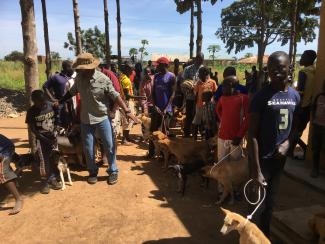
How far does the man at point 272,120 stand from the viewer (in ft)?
9.29

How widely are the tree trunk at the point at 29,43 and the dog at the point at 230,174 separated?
342 cm

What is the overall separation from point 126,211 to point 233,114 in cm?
191

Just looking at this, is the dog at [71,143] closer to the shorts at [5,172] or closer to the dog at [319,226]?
the shorts at [5,172]

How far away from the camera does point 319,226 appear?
3059 mm

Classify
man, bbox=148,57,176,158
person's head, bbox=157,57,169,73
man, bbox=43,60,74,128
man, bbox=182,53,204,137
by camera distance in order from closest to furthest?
person's head, bbox=157,57,169,73 < man, bbox=148,57,176,158 < man, bbox=43,60,74,128 < man, bbox=182,53,204,137

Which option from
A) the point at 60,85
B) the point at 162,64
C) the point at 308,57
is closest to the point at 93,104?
the point at 60,85

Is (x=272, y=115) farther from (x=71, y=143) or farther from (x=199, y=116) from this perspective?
(x=71, y=143)

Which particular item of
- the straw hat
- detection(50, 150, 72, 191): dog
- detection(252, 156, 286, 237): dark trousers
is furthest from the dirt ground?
the straw hat

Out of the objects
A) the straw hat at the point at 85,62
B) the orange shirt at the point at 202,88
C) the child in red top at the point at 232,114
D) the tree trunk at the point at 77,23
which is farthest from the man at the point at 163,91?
the tree trunk at the point at 77,23

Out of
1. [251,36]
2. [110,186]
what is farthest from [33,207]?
[251,36]

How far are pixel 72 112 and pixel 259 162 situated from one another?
4.58 m

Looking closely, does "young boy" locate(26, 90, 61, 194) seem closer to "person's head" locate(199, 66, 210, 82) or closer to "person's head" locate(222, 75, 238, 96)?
"person's head" locate(222, 75, 238, 96)

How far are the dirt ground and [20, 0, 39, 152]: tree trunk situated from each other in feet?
5.42

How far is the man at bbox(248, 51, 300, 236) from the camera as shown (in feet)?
9.29
